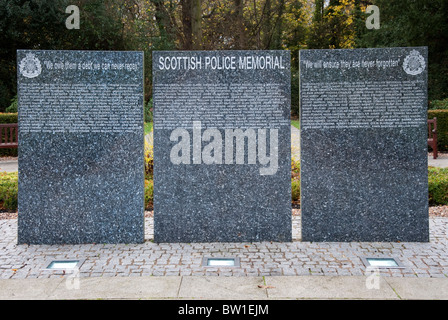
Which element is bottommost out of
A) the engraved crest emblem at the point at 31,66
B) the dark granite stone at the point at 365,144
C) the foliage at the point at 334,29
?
the dark granite stone at the point at 365,144

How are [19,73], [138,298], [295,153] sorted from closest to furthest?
1. [138,298]
2. [19,73]
3. [295,153]

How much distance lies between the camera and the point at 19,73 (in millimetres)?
5312

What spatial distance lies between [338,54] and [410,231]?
2.27 metres

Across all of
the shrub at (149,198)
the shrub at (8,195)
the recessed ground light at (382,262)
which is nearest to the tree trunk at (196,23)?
the shrub at (149,198)

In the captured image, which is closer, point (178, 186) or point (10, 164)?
point (178, 186)

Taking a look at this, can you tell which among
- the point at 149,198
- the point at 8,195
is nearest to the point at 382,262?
the point at 149,198

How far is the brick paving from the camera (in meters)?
4.49

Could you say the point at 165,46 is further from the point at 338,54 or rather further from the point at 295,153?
the point at 338,54

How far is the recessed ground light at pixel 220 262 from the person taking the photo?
471 cm

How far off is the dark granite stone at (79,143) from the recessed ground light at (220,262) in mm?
1113

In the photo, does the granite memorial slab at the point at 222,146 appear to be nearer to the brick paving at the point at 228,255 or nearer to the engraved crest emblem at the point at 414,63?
the brick paving at the point at 228,255

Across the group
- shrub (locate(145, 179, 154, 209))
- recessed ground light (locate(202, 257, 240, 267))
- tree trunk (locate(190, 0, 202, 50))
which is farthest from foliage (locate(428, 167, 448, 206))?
tree trunk (locate(190, 0, 202, 50))

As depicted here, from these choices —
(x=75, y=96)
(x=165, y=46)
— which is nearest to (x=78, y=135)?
(x=75, y=96)

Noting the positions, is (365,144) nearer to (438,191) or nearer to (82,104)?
(438,191)
